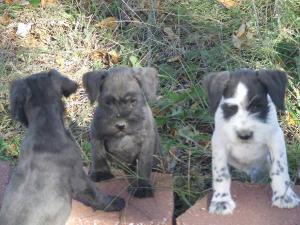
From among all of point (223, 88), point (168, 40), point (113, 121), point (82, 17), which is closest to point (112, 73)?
point (113, 121)

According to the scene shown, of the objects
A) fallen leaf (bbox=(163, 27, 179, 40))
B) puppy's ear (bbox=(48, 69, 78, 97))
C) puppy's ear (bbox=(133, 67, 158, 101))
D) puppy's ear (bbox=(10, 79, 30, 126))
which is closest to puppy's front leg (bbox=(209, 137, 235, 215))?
puppy's ear (bbox=(133, 67, 158, 101))

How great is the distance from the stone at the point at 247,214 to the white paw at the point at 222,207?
0.03 m

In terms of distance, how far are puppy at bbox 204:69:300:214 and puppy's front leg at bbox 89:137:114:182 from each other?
0.88 m

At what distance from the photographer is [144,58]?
7164mm

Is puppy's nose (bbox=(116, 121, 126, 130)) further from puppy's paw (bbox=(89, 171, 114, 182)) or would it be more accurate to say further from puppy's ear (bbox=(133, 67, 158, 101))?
puppy's paw (bbox=(89, 171, 114, 182))

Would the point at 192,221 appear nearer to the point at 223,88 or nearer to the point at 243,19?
the point at 223,88

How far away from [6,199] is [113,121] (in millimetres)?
954

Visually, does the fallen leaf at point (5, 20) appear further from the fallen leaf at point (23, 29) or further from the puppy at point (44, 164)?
the puppy at point (44, 164)

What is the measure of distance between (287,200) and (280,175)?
20 centimetres

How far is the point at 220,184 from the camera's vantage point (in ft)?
Result: 15.5

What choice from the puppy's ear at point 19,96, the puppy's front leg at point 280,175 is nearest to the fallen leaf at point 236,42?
the puppy's front leg at point 280,175

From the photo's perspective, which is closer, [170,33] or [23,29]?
[170,33]

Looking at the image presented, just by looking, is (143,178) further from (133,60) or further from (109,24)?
(109,24)

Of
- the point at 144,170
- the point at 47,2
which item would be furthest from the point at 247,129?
the point at 47,2
